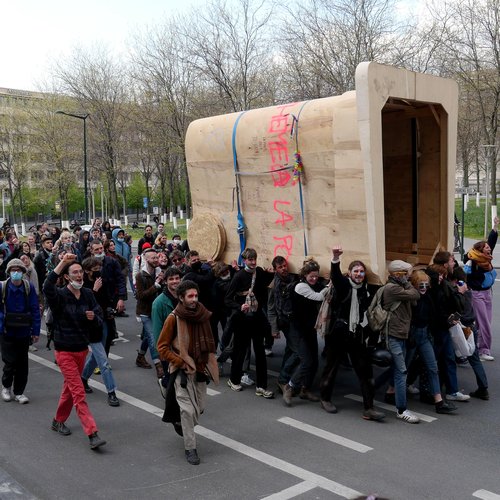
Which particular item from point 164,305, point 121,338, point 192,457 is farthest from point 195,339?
point 121,338

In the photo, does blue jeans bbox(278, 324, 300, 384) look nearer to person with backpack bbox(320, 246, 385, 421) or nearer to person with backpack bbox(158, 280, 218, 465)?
person with backpack bbox(320, 246, 385, 421)

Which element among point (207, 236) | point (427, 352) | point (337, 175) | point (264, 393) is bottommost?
point (264, 393)

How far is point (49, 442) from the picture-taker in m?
5.94

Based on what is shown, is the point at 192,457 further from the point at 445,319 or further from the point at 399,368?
the point at 445,319

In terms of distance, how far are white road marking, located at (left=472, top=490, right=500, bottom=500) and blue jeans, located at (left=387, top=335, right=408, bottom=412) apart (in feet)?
5.28

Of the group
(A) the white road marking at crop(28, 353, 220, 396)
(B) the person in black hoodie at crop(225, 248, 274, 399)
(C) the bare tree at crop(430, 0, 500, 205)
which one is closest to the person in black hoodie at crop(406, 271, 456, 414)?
(B) the person in black hoodie at crop(225, 248, 274, 399)

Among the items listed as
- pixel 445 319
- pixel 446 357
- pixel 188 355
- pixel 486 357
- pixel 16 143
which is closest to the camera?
pixel 188 355

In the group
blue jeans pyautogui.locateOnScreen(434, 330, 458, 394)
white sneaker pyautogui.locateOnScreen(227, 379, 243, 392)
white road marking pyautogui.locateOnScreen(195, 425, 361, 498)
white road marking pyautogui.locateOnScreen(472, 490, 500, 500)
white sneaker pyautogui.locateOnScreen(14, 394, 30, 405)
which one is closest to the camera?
white road marking pyautogui.locateOnScreen(472, 490, 500, 500)

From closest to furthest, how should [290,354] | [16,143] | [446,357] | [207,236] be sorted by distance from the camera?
[446,357]
[290,354]
[207,236]
[16,143]

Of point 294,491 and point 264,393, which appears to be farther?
point 264,393

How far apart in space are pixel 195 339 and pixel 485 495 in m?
2.60

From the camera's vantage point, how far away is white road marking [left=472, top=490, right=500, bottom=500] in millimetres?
4680

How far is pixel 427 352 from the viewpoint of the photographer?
6543 millimetres

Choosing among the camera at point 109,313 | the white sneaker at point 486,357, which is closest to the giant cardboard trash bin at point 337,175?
the camera at point 109,313
